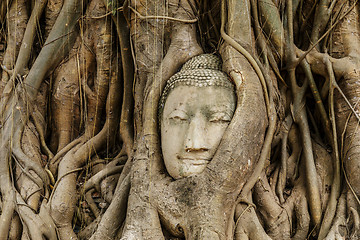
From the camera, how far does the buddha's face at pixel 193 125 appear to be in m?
3.47

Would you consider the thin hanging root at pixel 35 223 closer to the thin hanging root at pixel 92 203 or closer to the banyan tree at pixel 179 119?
the banyan tree at pixel 179 119

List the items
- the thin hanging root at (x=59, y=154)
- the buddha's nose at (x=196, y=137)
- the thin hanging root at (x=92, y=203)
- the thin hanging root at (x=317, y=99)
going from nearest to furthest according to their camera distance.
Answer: the buddha's nose at (x=196, y=137) → the thin hanging root at (x=317, y=99) → the thin hanging root at (x=92, y=203) → the thin hanging root at (x=59, y=154)

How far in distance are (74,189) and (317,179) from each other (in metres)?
1.80

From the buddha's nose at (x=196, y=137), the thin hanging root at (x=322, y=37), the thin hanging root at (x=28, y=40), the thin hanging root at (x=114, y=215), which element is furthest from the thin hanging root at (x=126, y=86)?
the thin hanging root at (x=322, y=37)

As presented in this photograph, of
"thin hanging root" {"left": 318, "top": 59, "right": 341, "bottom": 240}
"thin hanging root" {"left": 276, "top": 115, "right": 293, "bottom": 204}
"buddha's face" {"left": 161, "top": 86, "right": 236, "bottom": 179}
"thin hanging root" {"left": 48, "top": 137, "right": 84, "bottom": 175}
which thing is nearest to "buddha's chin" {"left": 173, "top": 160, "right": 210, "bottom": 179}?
"buddha's face" {"left": 161, "top": 86, "right": 236, "bottom": 179}

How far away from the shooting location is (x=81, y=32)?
468 cm

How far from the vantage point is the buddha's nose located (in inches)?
136

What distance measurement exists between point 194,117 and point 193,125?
65 mm

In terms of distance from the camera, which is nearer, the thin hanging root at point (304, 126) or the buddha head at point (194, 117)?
the buddha head at point (194, 117)

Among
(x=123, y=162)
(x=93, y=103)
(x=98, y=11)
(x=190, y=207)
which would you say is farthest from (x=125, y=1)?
(x=190, y=207)

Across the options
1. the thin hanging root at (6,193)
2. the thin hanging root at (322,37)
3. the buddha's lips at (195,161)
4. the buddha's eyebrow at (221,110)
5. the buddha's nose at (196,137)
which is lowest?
the thin hanging root at (6,193)

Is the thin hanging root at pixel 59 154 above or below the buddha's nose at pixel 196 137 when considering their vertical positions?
below

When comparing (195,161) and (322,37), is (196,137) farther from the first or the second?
(322,37)

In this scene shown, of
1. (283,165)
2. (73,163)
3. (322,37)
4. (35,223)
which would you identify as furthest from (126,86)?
(322,37)
